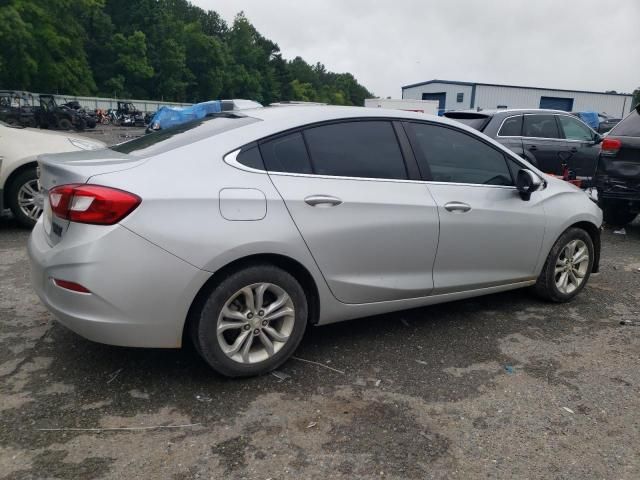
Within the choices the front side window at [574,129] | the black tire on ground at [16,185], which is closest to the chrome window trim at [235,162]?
the black tire on ground at [16,185]

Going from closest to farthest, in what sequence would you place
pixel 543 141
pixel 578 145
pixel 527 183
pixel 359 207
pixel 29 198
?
1. pixel 359 207
2. pixel 527 183
3. pixel 29 198
4. pixel 543 141
5. pixel 578 145

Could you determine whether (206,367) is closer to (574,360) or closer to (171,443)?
(171,443)

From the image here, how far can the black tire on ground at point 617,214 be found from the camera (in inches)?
309

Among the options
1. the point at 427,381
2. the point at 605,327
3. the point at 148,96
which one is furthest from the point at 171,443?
the point at 148,96

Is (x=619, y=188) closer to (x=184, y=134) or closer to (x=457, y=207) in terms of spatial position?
(x=457, y=207)

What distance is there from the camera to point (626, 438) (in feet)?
9.03

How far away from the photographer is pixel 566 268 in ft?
15.1

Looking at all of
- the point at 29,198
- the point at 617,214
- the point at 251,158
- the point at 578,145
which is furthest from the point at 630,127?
the point at 29,198

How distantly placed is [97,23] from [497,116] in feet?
258

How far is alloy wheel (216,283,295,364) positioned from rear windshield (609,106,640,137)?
227 inches

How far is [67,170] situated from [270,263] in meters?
1.20

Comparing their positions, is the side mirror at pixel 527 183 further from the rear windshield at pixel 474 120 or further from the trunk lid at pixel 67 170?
the rear windshield at pixel 474 120

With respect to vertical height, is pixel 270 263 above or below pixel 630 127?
below

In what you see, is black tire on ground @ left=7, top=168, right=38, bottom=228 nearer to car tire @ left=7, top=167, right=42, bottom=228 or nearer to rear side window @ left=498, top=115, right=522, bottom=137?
car tire @ left=7, top=167, right=42, bottom=228
